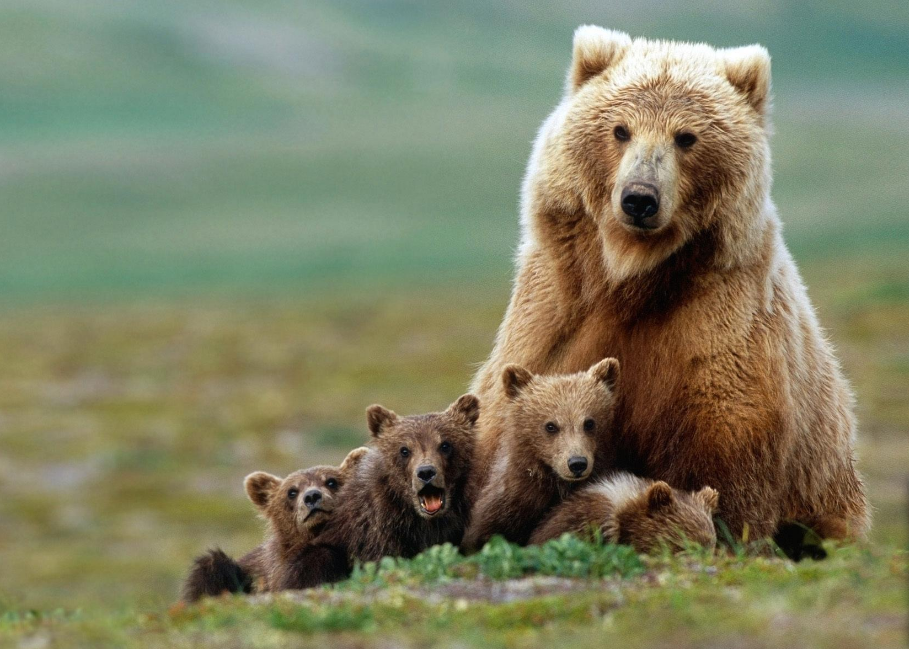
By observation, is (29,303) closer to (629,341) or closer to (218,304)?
(218,304)

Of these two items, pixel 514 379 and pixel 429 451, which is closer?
pixel 429 451

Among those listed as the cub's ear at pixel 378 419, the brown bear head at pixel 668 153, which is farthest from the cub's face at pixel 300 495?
the brown bear head at pixel 668 153

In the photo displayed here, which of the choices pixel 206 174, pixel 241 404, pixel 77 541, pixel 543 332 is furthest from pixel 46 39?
pixel 543 332

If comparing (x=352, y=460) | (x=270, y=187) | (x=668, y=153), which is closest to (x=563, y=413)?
(x=668, y=153)

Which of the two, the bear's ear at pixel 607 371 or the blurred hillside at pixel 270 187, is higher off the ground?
the blurred hillside at pixel 270 187

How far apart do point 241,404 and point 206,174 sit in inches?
4917

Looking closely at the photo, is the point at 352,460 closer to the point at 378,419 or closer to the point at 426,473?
the point at 378,419

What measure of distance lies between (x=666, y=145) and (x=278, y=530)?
365 cm

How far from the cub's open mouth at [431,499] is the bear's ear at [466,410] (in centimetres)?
61

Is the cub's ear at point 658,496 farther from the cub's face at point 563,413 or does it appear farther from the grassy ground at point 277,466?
the grassy ground at point 277,466

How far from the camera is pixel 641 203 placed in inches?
322

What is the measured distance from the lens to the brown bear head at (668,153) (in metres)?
8.38

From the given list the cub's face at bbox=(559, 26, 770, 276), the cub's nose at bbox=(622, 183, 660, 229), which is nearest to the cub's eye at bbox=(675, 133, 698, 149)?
the cub's face at bbox=(559, 26, 770, 276)

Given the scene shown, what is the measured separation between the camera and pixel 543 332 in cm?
926
